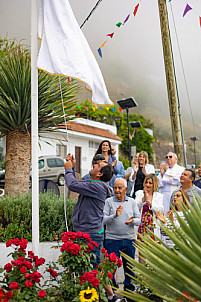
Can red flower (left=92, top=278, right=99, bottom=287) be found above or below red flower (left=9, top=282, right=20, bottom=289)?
below

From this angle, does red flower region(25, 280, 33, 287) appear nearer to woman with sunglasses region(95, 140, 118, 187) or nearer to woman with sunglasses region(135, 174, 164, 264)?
woman with sunglasses region(135, 174, 164, 264)

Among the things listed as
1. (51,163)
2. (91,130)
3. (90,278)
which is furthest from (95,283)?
(91,130)

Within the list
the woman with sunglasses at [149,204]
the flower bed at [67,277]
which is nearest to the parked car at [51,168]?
the woman with sunglasses at [149,204]

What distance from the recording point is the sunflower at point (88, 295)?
2.68 metres

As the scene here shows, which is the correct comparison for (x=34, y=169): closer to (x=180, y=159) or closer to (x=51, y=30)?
(x=51, y=30)

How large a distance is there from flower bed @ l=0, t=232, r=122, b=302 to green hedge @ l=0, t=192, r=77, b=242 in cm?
179

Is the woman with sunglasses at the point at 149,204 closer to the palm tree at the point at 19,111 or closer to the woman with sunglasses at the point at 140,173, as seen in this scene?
the woman with sunglasses at the point at 140,173

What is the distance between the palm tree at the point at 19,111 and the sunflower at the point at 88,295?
3.84 metres

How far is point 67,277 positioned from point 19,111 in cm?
387

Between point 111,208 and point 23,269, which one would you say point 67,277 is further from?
point 111,208

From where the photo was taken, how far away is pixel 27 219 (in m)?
5.11

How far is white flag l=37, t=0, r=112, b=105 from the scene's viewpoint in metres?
3.65

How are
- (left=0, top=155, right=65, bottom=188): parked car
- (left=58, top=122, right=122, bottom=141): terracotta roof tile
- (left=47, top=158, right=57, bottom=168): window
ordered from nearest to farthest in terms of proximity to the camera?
(left=0, top=155, right=65, bottom=188): parked car, (left=47, top=158, right=57, bottom=168): window, (left=58, top=122, right=122, bottom=141): terracotta roof tile

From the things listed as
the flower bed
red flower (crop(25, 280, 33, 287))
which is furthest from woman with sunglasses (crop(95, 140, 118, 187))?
red flower (crop(25, 280, 33, 287))
